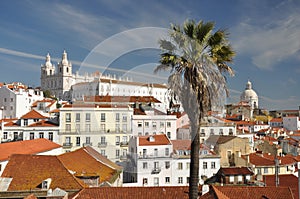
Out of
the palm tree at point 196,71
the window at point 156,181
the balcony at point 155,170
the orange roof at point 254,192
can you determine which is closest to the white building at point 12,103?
the window at point 156,181

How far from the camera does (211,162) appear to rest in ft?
104

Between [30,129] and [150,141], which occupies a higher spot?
[30,129]

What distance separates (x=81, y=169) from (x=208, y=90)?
11.6 metres

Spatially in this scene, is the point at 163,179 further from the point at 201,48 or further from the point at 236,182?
the point at 201,48

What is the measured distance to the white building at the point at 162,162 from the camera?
27.9 meters

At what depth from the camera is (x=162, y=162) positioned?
3111 cm

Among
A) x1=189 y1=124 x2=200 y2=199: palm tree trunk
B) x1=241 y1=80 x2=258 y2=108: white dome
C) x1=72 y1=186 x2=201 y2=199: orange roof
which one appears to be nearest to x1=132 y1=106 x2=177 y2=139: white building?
x1=72 y1=186 x2=201 y2=199: orange roof

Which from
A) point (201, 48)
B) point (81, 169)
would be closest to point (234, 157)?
point (81, 169)

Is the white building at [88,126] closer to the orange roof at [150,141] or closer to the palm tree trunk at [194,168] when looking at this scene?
the orange roof at [150,141]

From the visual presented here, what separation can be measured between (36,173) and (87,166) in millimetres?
3654

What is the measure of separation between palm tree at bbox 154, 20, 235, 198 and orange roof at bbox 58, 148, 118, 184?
32.3ft

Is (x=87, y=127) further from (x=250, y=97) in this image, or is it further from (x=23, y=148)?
(x=250, y=97)

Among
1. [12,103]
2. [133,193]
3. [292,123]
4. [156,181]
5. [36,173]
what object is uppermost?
[12,103]

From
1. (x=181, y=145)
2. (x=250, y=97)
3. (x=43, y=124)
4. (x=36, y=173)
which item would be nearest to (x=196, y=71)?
(x=36, y=173)
